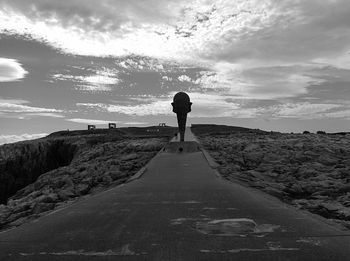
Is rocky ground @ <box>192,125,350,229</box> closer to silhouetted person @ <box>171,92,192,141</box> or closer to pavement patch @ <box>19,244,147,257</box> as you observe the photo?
silhouetted person @ <box>171,92,192,141</box>

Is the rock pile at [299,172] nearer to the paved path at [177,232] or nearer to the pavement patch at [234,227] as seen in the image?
the paved path at [177,232]

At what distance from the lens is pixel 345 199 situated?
7.77 m

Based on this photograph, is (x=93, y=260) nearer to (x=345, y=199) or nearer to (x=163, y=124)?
(x=345, y=199)

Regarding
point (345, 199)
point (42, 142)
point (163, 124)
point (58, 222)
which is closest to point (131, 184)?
point (58, 222)

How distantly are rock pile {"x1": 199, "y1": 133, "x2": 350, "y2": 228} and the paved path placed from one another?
1.25m

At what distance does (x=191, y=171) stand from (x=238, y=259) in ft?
23.9

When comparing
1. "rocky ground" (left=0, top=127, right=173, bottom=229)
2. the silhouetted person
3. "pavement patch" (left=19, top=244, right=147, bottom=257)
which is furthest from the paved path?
the silhouetted person

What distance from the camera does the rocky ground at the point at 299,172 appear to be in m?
7.50

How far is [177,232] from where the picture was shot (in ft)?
14.8

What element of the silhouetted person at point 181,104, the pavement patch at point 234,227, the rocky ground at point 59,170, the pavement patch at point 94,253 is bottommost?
the rocky ground at point 59,170

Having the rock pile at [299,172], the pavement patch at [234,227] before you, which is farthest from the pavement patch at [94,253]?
the rock pile at [299,172]

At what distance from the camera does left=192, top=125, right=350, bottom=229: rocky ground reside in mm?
7496

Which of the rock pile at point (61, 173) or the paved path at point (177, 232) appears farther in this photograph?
the rock pile at point (61, 173)

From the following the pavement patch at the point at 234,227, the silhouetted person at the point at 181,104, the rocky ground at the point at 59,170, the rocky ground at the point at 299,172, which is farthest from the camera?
the silhouetted person at the point at 181,104
